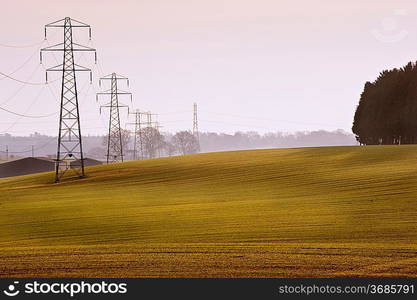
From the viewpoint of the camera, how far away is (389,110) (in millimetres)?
92500

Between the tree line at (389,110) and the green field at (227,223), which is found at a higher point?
the tree line at (389,110)

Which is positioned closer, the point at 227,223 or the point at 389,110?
the point at 227,223

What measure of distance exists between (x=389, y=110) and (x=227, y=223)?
227 feet

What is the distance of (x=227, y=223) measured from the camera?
1124 inches

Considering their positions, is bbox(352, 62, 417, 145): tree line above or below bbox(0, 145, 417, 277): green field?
above

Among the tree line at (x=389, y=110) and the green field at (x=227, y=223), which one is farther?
the tree line at (x=389, y=110)

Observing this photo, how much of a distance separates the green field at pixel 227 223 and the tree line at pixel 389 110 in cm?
3138

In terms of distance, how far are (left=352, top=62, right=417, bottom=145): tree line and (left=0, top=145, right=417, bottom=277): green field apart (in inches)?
1235

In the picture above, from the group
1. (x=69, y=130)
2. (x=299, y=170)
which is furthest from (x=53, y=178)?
(x=299, y=170)

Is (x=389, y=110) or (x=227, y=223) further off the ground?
(x=389, y=110)

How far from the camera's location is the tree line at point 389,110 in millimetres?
89188

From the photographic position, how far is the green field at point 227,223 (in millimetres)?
18344

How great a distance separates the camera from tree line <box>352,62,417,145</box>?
89.2 metres

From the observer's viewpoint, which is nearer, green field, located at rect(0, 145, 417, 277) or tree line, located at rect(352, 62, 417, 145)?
green field, located at rect(0, 145, 417, 277)
